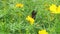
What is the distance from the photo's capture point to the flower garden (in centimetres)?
239

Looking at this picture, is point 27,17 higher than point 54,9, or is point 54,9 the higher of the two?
point 54,9

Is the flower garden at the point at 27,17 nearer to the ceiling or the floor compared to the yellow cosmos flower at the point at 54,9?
nearer to the floor

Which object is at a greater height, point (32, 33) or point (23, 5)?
point (23, 5)

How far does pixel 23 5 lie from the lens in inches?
119

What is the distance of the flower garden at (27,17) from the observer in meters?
2.39

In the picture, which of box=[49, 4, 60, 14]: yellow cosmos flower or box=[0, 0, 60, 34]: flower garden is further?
box=[0, 0, 60, 34]: flower garden

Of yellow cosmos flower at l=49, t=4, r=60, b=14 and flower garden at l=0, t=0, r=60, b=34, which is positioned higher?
yellow cosmos flower at l=49, t=4, r=60, b=14

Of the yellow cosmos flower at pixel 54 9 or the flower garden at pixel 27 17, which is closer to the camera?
the yellow cosmos flower at pixel 54 9

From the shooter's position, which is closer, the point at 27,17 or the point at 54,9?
the point at 54,9

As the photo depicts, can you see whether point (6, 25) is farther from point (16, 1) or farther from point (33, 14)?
point (16, 1)

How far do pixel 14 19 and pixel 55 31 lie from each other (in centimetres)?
83

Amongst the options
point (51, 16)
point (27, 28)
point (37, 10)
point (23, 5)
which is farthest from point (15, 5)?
point (27, 28)

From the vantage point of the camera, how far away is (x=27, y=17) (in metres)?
2.70

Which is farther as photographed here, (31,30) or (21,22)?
(21,22)
